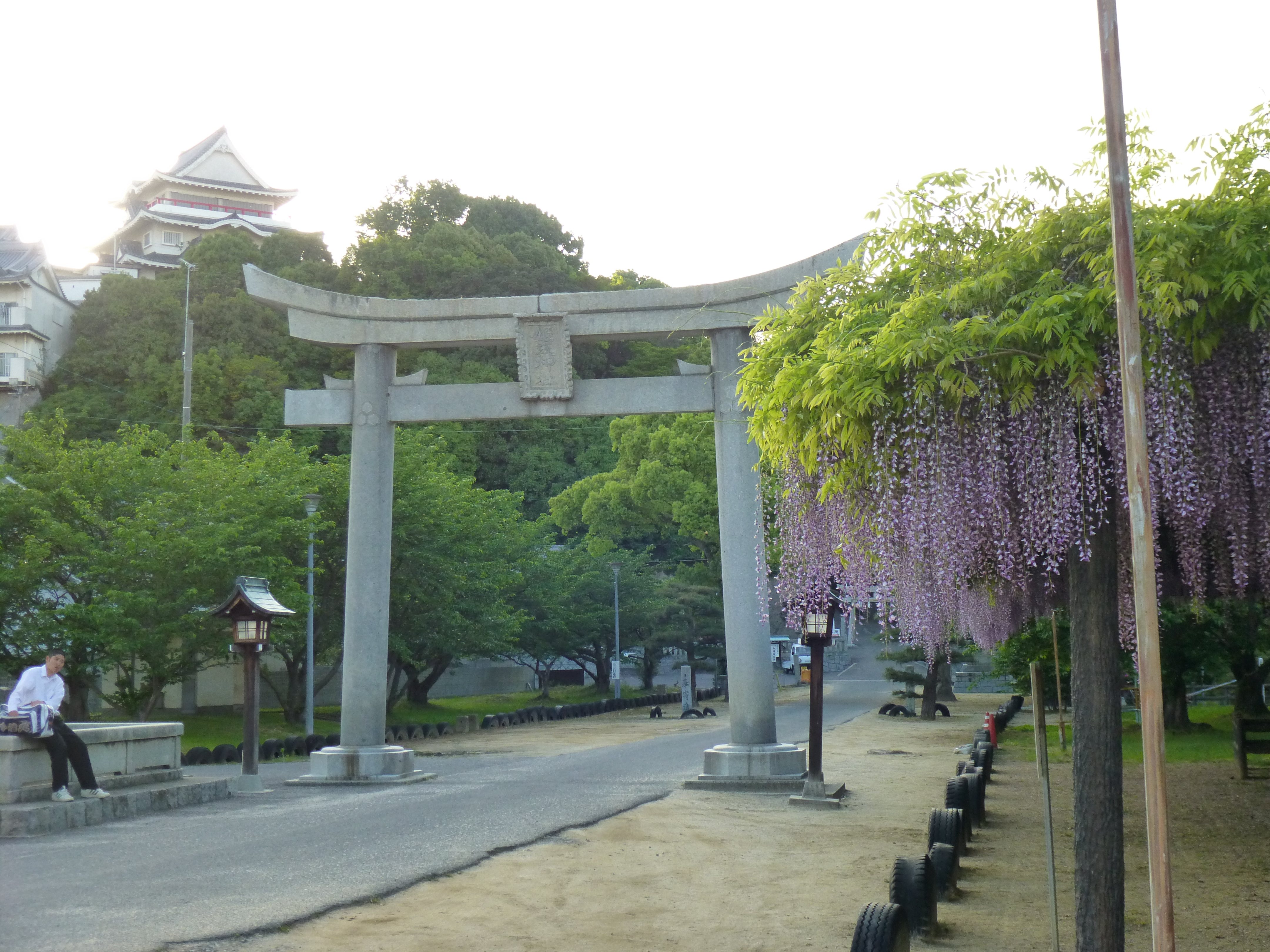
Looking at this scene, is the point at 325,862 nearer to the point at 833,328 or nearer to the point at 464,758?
the point at 833,328

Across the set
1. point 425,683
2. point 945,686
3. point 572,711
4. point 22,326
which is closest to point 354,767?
point 425,683

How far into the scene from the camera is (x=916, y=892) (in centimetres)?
691

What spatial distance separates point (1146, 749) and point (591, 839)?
23.8ft

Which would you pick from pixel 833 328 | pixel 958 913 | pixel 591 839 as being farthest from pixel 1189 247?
pixel 591 839

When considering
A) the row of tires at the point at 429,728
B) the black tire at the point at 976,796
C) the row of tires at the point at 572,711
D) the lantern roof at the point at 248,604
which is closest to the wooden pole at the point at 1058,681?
the black tire at the point at 976,796

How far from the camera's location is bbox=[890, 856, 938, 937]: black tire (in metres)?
6.89

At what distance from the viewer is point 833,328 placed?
22.0ft

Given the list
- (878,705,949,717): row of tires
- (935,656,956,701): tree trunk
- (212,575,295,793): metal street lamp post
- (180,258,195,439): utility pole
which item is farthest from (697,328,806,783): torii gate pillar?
(180,258,195,439): utility pole

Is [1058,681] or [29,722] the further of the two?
[1058,681]

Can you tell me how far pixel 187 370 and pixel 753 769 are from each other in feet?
108

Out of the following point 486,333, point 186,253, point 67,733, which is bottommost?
point 67,733

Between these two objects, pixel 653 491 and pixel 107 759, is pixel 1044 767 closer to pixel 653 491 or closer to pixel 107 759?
pixel 107 759

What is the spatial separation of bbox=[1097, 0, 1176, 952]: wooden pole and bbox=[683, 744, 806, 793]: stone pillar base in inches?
404

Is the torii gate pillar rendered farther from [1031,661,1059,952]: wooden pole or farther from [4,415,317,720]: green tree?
[4,415,317,720]: green tree
